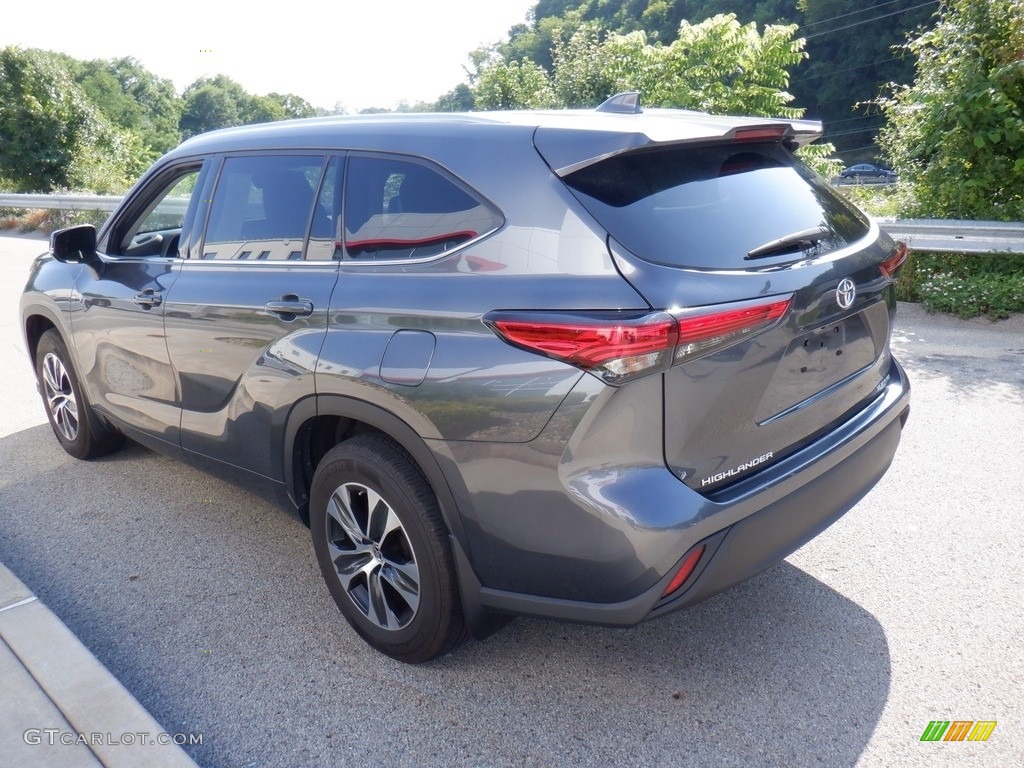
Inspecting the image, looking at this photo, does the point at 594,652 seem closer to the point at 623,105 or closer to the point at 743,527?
the point at 743,527

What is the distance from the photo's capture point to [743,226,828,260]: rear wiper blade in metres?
2.65

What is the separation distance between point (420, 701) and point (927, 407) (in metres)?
3.83

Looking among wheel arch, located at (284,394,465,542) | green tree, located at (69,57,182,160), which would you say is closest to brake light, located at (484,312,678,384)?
wheel arch, located at (284,394,465,542)

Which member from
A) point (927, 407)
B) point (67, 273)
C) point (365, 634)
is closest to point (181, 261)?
point (67, 273)

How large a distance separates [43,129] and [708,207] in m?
28.7

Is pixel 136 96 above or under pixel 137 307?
above

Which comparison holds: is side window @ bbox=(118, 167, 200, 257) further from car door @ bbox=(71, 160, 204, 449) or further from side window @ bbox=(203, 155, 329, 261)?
side window @ bbox=(203, 155, 329, 261)

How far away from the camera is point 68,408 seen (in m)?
5.10

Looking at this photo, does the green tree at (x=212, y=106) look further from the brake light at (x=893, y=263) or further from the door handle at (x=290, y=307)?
the brake light at (x=893, y=263)

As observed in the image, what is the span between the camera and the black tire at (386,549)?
9.18 ft

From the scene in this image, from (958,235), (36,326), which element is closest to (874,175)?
(958,235)

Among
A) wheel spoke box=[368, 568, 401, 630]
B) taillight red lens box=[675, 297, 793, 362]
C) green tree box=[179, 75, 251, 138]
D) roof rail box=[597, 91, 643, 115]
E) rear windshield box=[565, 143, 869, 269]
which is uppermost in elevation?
green tree box=[179, 75, 251, 138]

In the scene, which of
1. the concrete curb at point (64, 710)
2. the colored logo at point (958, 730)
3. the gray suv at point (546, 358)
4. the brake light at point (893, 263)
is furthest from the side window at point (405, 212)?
the colored logo at point (958, 730)

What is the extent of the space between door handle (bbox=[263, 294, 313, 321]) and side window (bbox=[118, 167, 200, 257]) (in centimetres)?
112
